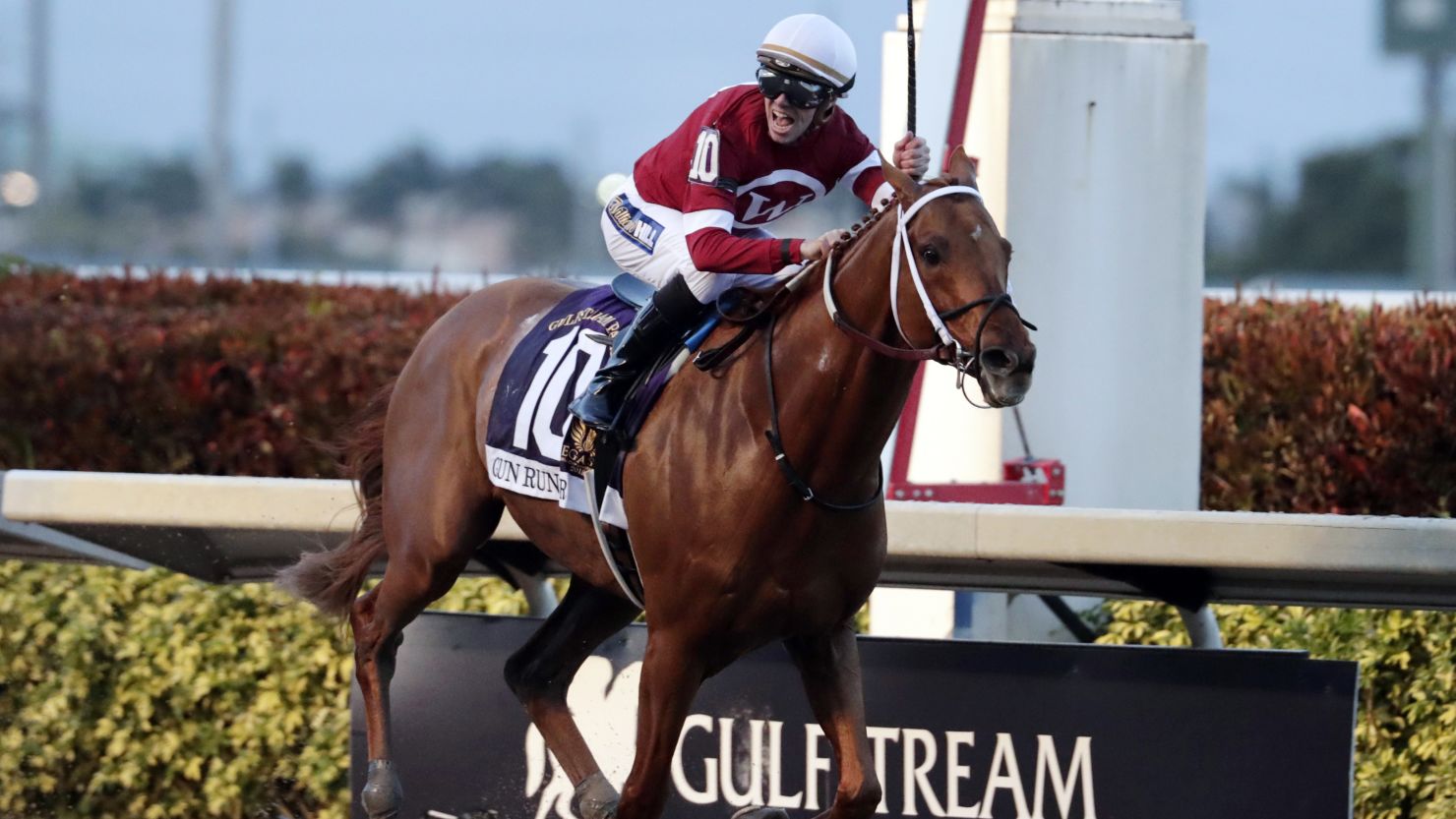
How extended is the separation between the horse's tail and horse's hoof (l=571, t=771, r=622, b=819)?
3.12 feet

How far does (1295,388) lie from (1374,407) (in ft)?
0.93

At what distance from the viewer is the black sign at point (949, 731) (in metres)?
4.81

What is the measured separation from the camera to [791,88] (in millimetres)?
4074

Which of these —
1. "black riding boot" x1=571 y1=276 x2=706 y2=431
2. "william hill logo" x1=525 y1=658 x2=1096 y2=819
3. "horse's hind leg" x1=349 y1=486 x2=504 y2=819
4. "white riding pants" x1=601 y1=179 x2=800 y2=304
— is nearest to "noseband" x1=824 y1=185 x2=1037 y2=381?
"white riding pants" x1=601 y1=179 x2=800 y2=304

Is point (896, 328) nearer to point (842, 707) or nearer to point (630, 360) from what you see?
point (630, 360)

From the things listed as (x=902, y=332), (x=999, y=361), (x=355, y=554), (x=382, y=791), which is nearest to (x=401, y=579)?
(x=355, y=554)

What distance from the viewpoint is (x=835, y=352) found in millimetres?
4000

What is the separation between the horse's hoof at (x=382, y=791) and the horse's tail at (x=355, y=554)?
1.71 ft

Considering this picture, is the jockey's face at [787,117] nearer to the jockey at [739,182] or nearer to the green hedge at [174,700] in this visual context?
the jockey at [739,182]

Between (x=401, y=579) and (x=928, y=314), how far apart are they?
1906mm

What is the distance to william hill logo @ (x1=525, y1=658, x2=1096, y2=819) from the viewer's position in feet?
16.3

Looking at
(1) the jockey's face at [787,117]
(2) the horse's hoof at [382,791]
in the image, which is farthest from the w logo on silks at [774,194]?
(2) the horse's hoof at [382,791]

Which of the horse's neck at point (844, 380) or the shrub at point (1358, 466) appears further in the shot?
the shrub at point (1358, 466)

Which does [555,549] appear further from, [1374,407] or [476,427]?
[1374,407]
